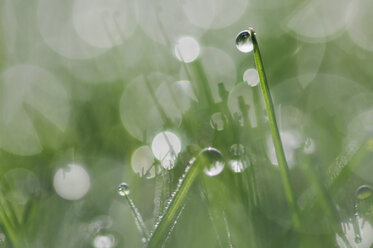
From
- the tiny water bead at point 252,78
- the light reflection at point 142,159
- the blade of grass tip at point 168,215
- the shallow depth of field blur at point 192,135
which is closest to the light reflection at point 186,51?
the shallow depth of field blur at point 192,135

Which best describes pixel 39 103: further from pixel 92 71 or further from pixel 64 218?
pixel 64 218

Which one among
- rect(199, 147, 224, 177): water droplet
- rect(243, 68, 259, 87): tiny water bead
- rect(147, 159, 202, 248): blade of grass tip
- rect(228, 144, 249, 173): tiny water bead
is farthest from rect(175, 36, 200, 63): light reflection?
rect(147, 159, 202, 248): blade of grass tip

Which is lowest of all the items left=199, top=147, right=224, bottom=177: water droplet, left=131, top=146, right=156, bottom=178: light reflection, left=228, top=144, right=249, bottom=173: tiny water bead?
left=199, top=147, right=224, bottom=177: water droplet

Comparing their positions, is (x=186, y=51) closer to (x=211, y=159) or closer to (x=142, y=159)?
(x=142, y=159)

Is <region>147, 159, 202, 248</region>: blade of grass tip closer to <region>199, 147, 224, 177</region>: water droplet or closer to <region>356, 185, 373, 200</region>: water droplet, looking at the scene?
<region>199, 147, 224, 177</region>: water droplet

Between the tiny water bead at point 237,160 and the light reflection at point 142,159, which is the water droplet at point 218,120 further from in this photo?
the light reflection at point 142,159

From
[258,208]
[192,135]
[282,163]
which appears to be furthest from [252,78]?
[282,163]

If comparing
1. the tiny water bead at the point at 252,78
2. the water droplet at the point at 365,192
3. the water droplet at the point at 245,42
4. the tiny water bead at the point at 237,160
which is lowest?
the water droplet at the point at 365,192
